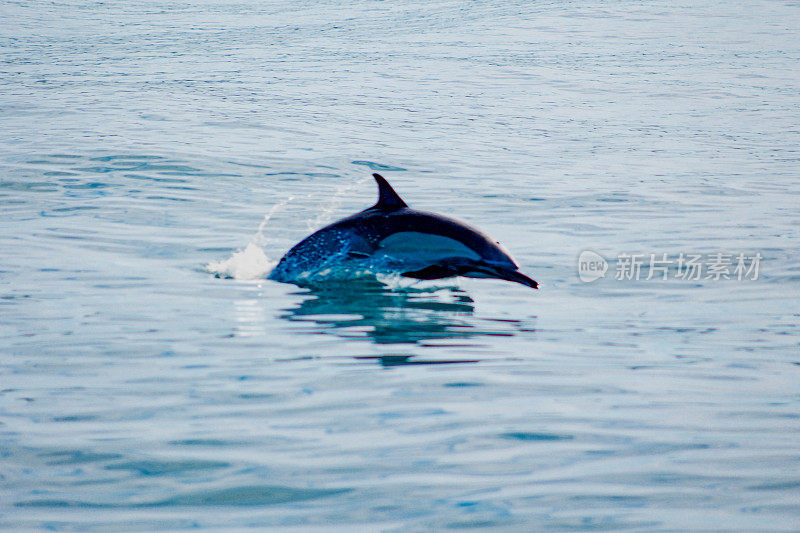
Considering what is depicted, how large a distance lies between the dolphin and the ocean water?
215 mm

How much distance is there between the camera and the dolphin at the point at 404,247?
7.66 metres

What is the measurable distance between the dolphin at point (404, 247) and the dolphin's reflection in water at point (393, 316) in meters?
0.21

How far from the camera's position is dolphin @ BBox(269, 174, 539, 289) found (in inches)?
302

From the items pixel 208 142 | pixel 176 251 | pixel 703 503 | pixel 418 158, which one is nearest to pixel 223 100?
pixel 208 142

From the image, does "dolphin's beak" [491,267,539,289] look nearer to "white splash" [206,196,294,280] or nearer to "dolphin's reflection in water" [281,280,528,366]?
"dolphin's reflection in water" [281,280,528,366]

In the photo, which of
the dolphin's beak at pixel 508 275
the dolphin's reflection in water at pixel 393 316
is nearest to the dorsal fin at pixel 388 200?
the dolphin's reflection in water at pixel 393 316

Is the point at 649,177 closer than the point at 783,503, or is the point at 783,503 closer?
the point at 783,503

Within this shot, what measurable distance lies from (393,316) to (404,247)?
1.05 meters

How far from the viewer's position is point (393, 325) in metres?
6.55

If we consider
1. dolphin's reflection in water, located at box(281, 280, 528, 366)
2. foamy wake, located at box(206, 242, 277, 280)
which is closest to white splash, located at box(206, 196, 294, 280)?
foamy wake, located at box(206, 242, 277, 280)

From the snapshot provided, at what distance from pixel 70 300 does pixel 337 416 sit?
11.1ft

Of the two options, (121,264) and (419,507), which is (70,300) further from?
(419,507)

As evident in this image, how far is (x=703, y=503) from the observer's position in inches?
142

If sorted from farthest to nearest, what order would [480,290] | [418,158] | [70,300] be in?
[418,158]
[480,290]
[70,300]
